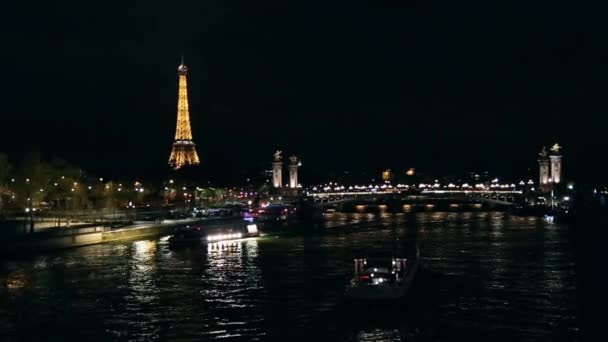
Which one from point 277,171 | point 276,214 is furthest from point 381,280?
point 277,171

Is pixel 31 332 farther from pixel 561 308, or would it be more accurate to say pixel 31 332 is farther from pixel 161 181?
pixel 161 181

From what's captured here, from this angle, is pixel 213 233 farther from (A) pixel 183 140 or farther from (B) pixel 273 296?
(A) pixel 183 140

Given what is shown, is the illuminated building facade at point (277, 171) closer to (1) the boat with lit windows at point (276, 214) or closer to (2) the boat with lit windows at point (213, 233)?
(1) the boat with lit windows at point (276, 214)

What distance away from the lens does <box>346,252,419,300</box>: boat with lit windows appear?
2059 cm

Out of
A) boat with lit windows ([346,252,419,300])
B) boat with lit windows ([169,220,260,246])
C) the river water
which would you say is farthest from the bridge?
boat with lit windows ([346,252,419,300])

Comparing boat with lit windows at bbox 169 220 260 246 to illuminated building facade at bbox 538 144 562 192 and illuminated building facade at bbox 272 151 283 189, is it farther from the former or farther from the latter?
illuminated building facade at bbox 538 144 562 192

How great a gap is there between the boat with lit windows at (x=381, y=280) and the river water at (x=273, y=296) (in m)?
0.31

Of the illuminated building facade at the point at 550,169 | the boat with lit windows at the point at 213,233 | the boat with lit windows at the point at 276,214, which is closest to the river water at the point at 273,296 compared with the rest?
the boat with lit windows at the point at 213,233

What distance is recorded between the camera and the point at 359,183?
5566 inches

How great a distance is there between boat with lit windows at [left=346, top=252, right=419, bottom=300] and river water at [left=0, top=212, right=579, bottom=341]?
12.0 inches

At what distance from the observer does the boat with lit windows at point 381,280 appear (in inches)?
811

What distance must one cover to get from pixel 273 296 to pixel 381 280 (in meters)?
2.92

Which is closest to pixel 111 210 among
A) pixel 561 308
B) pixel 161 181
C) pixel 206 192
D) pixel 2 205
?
pixel 2 205

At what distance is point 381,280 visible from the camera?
21375mm
